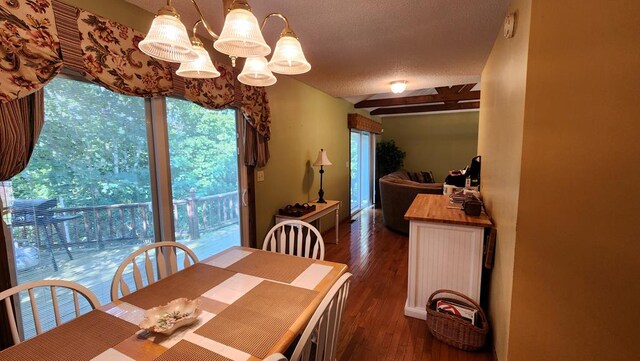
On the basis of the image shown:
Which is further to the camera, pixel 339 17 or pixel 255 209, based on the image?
pixel 255 209

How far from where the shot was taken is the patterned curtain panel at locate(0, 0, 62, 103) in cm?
114

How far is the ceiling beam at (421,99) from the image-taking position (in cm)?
477

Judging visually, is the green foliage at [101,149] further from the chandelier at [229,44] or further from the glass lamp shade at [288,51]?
the glass lamp shade at [288,51]

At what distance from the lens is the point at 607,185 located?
1130 mm

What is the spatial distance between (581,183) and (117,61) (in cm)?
248

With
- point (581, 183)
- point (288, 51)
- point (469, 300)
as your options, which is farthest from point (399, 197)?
point (288, 51)

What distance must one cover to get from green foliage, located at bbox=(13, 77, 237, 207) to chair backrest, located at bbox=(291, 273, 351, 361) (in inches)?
63.7

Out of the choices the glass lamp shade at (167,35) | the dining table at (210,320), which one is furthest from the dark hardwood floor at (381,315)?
the glass lamp shade at (167,35)

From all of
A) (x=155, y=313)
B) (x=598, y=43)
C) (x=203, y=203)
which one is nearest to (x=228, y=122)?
(x=203, y=203)

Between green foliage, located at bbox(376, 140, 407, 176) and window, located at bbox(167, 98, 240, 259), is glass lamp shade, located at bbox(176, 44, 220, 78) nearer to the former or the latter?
window, located at bbox(167, 98, 240, 259)

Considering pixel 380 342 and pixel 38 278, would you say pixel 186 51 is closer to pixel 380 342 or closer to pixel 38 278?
pixel 38 278

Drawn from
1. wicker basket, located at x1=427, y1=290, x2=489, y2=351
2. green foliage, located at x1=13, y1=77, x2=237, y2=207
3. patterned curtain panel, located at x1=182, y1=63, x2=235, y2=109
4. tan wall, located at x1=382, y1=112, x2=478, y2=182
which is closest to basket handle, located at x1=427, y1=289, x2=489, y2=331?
wicker basket, located at x1=427, y1=290, x2=489, y2=351

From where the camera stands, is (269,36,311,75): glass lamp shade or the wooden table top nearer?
(269,36,311,75): glass lamp shade

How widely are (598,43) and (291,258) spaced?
1786 mm
